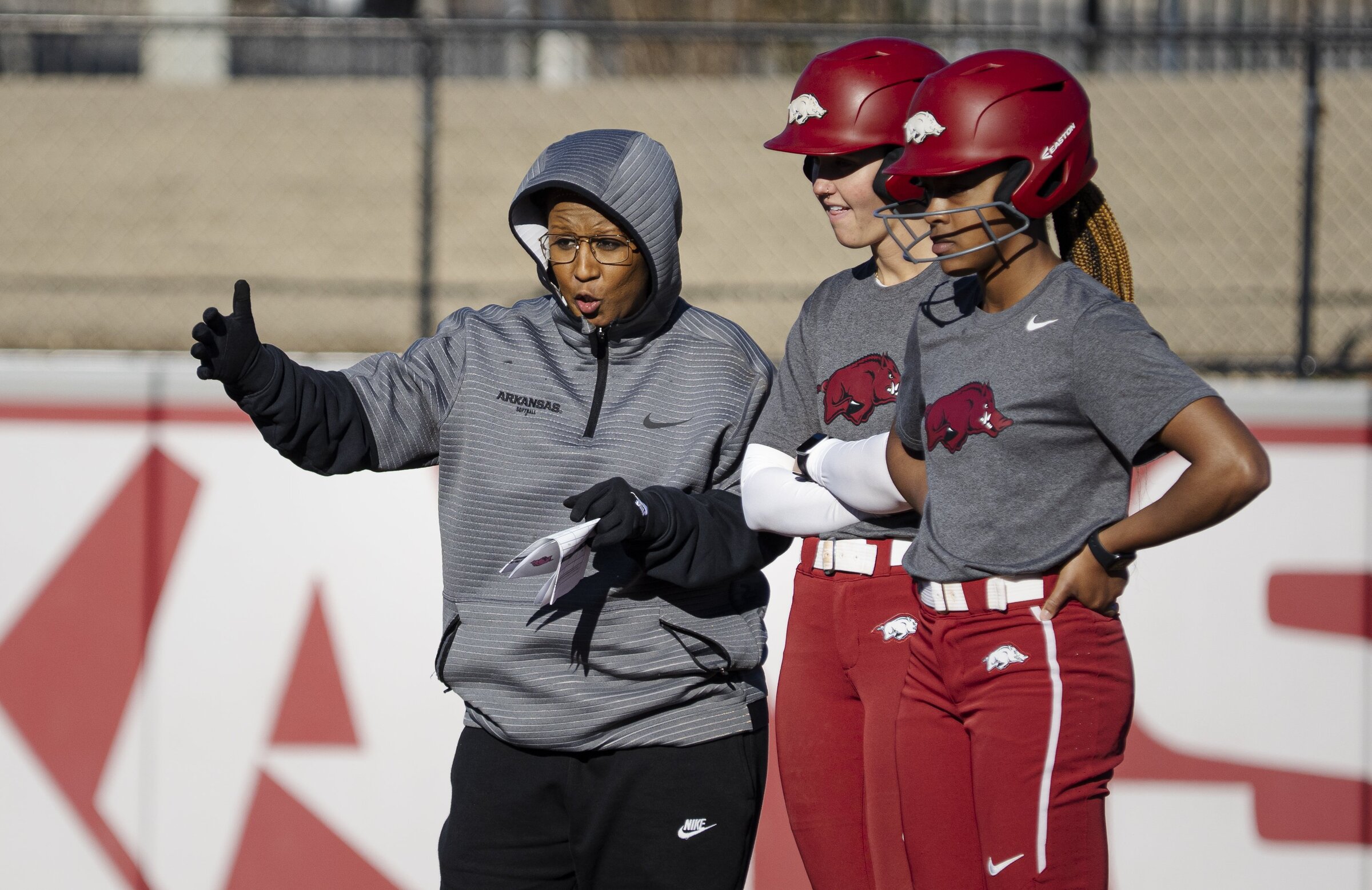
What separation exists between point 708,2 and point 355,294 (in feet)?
25.1

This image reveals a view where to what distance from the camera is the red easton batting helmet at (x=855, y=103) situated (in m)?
2.51

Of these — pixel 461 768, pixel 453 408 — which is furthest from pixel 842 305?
pixel 461 768

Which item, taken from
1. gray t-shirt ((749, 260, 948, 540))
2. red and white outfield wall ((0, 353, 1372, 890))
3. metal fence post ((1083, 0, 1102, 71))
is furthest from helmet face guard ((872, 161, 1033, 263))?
metal fence post ((1083, 0, 1102, 71))

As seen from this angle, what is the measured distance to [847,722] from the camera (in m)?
2.52

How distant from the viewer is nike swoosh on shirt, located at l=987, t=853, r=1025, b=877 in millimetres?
1978

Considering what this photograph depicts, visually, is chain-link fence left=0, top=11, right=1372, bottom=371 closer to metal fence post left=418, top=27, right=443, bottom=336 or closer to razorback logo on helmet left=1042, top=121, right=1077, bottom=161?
metal fence post left=418, top=27, right=443, bottom=336

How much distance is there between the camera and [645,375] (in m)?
2.42

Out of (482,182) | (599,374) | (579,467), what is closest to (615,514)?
(579,467)

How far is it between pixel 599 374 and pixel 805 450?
0.39 metres

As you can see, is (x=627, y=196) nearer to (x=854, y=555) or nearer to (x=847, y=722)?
(x=854, y=555)

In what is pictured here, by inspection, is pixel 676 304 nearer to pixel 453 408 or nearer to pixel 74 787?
pixel 453 408

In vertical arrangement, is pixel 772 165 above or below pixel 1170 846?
above

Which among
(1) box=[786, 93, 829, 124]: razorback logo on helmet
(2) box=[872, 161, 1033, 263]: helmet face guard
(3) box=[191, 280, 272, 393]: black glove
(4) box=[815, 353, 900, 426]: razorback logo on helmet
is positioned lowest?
(4) box=[815, 353, 900, 426]: razorback logo on helmet

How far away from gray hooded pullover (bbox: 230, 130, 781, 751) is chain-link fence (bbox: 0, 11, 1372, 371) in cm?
410
